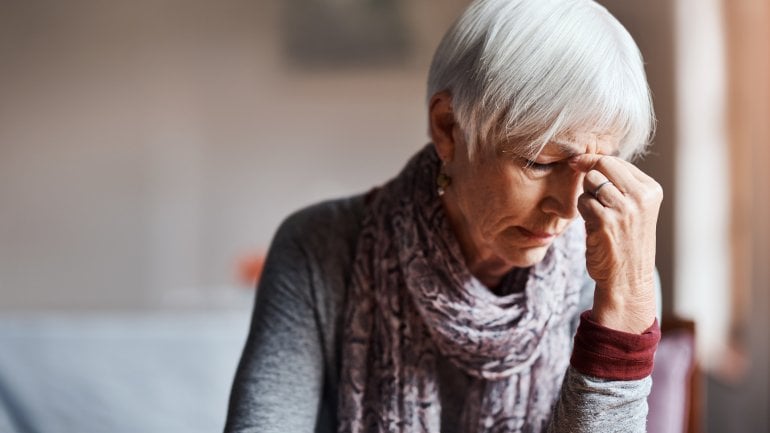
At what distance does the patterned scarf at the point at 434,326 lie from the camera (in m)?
1.09

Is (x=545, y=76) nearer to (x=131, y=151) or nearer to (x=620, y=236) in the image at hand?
(x=620, y=236)

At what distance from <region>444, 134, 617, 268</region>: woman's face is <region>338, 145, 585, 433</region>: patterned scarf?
65mm

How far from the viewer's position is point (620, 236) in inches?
35.7

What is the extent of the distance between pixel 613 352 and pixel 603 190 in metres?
0.18

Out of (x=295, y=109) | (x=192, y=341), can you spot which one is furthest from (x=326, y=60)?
(x=192, y=341)

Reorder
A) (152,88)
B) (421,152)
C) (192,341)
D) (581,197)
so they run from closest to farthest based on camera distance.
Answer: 1. (581,197)
2. (421,152)
3. (192,341)
4. (152,88)

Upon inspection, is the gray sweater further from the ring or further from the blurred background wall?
the blurred background wall

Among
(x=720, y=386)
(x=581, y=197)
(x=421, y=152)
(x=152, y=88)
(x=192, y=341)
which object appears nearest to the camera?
(x=581, y=197)

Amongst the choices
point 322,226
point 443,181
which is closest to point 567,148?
point 443,181

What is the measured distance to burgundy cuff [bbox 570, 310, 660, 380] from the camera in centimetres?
90

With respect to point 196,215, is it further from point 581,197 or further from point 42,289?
point 581,197

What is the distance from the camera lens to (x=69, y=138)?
4.09 meters

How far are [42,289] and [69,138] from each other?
784 mm

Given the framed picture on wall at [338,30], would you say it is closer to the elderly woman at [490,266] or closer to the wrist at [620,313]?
the elderly woman at [490,266]
